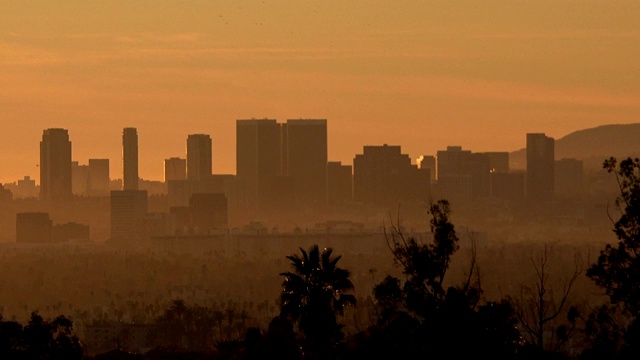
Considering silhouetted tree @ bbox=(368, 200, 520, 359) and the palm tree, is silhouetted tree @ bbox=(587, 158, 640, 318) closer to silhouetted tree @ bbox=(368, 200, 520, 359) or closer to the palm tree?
silhouetted tree @ bbox=(368, 200, 520, 359)

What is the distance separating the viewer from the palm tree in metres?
106

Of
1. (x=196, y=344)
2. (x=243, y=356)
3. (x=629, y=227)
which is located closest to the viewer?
(x=629, y=227)

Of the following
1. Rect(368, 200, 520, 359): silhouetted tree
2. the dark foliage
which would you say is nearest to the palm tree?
Rect(368, 200, 520, 359): silhouetted tree

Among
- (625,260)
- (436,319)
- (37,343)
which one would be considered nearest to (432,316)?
(436,319)

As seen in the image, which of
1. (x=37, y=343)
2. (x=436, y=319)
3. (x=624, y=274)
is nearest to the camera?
(x=624, y=274)

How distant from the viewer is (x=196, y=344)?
198375 mm

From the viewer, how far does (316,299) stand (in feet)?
347

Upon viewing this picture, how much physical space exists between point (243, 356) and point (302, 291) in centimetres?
662

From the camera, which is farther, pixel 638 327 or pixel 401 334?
pixel 401 334

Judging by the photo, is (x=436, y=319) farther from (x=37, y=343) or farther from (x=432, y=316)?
(x=37, y=343)

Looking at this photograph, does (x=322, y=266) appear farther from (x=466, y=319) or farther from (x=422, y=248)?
(x=466, y=319)

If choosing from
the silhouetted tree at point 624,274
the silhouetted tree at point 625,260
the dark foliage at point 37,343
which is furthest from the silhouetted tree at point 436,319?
the dark foliage at point 37,343

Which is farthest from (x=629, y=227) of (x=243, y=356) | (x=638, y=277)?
(x=243, y=356)

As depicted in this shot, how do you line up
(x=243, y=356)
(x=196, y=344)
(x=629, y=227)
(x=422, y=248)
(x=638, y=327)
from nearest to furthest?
(x=638, y=327)
(x=629, y=227)
(x=422, y=248)
(x=243, y=356)
(x=196, y=344)
